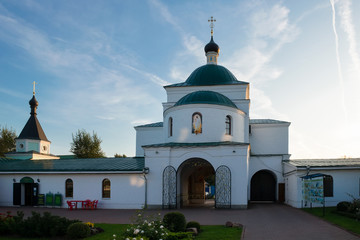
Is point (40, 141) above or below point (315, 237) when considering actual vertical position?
above

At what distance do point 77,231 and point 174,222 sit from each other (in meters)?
3.38

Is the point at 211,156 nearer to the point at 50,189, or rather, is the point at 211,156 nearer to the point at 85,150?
the point at 50,189

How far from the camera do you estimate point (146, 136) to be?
3297 centimetres

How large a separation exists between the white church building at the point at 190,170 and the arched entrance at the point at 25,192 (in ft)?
0.24

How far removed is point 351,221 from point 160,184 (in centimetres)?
1204

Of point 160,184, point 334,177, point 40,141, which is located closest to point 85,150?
point 40,141

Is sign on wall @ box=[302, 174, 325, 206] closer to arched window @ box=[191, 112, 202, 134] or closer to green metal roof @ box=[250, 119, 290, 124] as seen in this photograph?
arched window @ box=[191, 112, 202, 134]

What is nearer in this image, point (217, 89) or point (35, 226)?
point (35, 226)

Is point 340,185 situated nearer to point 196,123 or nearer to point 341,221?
point 341,221

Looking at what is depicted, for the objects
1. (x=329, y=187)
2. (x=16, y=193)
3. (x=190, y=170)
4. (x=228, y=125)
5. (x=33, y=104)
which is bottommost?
(x=16, y=193)

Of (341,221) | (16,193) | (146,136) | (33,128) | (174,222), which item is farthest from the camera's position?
(33,128)

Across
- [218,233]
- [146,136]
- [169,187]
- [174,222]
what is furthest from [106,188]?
[218,233]

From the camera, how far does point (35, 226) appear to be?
12.3m

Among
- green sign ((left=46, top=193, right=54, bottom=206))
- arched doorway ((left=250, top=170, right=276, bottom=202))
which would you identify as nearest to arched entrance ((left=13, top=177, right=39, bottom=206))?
green sign ((left=46, top=193, right=54, bottom=206))
